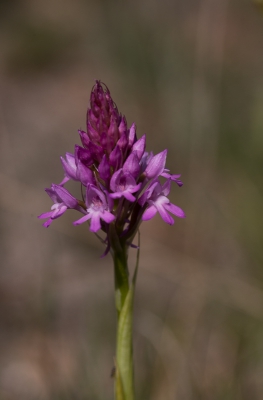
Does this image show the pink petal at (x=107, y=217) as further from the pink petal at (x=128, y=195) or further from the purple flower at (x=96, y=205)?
the pink petal at (x=128, y=195)

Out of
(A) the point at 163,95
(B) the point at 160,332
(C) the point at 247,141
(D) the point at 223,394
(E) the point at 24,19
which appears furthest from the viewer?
(E) the point at 24,19

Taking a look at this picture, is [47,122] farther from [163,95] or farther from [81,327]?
[81,327]

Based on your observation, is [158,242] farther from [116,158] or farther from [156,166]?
[116,158]

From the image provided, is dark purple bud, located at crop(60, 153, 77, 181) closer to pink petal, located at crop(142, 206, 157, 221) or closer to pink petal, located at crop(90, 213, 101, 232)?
pink petal, located at crop(90, 213, 101, 232)

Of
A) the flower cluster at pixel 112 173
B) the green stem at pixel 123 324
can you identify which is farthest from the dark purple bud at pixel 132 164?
the green stem at pixel 123 324

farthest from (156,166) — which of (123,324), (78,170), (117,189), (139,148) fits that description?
(123,324)

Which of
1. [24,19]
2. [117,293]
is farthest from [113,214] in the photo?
[24,19]

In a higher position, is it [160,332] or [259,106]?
[259,106]
